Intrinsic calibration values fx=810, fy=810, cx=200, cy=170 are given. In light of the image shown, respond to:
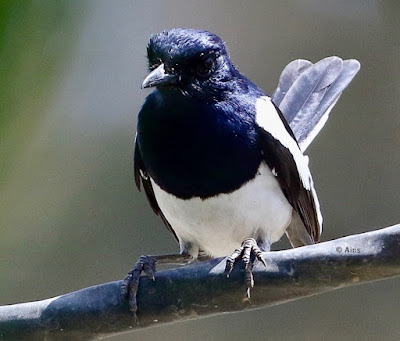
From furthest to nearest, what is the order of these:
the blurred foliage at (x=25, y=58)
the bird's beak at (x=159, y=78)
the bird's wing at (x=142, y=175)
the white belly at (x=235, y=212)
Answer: the bird's wing at (x=142, y=175)
the white belly at (x=235, y=212)
the bird's beak at (x=159, y=78)
the blurred foliage at (x=25, y=58)

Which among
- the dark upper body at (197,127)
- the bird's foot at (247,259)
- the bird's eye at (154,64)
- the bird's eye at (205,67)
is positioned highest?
the bird's eye at (154,64)

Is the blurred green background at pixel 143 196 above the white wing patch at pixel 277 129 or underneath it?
underneath

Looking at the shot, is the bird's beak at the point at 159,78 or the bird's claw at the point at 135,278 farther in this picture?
the bird's beak at the point at 159,78

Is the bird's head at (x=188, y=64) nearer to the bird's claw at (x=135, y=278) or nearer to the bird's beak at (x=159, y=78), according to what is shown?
the bird's beak at (x=159, y=78)

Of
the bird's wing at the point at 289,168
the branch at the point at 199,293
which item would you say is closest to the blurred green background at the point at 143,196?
the bird's wing at the point at 289,168

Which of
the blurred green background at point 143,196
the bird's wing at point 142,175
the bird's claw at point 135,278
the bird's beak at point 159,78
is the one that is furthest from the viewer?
the blurred green background at point 143,196

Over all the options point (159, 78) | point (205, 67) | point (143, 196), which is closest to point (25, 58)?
point (159, 78)
